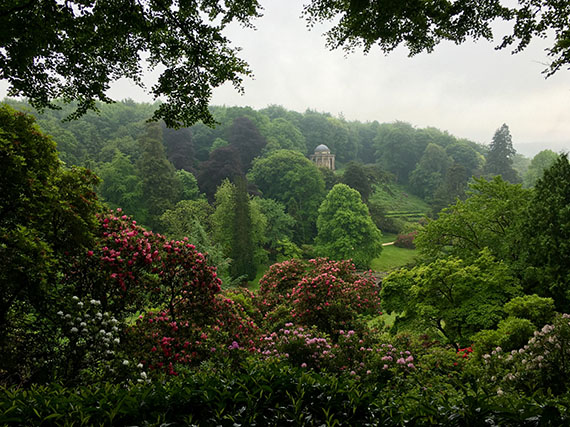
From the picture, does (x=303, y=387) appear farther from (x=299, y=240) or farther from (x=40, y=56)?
(x=299, y=240)

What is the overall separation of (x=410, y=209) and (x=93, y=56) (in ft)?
191

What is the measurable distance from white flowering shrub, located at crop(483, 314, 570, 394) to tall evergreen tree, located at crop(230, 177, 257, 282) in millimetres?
22923

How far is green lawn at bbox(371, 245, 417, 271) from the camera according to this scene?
109 feet

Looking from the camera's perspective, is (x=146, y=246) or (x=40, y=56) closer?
(x=40, y=56)

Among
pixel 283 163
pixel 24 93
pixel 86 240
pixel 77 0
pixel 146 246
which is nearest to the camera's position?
pixel 77 0

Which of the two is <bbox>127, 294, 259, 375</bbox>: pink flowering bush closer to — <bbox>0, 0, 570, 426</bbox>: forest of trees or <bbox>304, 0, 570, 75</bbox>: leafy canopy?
<bbox>0, 0, 570, 426</bbox>: forest of trees

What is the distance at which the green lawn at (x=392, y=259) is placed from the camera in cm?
3334

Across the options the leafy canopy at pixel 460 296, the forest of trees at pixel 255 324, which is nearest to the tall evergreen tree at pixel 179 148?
the forest of trees at pixel 255 324

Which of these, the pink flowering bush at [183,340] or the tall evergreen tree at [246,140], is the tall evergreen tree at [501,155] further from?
the pink flowering bush at [183,340]

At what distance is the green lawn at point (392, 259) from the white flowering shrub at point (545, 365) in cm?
2754

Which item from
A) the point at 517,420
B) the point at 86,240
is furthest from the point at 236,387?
the point at 86,240

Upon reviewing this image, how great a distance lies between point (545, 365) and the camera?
16.2 ft

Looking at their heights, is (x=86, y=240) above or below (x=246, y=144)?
below

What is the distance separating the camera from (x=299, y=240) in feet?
126
